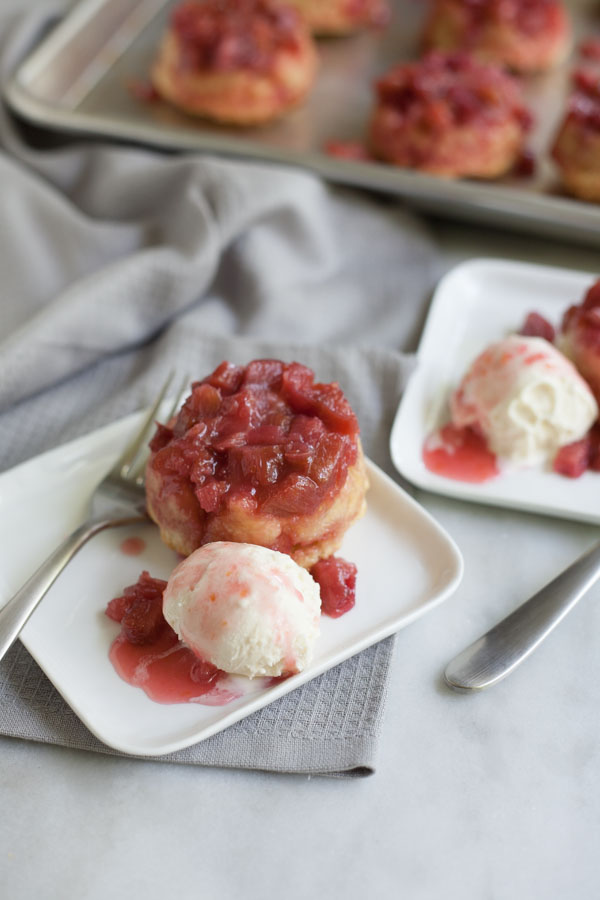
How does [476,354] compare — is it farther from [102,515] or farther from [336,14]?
[336,14]

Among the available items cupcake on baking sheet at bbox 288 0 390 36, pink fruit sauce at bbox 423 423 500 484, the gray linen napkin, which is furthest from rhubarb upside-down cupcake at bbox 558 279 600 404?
cupcake on baking sheet at bbox 288 0 390 36

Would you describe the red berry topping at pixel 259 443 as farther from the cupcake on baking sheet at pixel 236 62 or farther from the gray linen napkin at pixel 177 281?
the cupcake on baking sheet at pixel 236 62

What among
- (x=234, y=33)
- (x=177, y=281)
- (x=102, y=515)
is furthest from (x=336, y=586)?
(x=234, y=33)

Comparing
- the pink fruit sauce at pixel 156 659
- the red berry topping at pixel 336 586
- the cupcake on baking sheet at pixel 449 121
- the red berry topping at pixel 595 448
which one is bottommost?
the red berry topping at pixel 595 448

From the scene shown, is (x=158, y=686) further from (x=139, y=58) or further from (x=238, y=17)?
(x=139, y=58)

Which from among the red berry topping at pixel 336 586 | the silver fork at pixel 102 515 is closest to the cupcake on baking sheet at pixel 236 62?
the silver fork at pixel 102 515

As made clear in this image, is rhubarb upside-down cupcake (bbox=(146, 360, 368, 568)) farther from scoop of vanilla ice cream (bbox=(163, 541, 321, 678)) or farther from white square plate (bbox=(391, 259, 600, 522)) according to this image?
white square plate (bbox=(391, 259, 600, 522))
